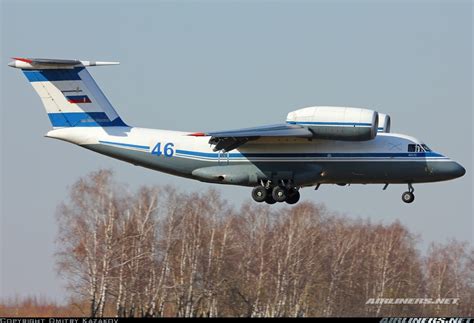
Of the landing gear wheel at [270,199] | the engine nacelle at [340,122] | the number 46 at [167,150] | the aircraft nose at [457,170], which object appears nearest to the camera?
the engine nacelle at [340,122]

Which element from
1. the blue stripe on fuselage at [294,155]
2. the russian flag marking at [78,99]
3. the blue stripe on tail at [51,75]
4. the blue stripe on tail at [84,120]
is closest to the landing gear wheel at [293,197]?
the blue stripe on fuselage at [294,155]

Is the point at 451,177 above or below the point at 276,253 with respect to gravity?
above

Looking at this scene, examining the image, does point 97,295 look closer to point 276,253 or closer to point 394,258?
point 276,253

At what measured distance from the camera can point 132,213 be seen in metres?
47.1

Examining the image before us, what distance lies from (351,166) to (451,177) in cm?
273

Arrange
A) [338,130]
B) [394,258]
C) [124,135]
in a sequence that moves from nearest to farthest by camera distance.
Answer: [338,130]
[124,135]
[394,258]

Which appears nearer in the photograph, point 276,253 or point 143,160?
point 143,160

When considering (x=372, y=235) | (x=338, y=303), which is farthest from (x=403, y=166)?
(x=372, y=235)

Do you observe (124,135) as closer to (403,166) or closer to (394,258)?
(403,166)

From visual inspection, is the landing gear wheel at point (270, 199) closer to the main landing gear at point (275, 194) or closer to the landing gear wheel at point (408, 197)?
the main landing gear at point (275, 194)

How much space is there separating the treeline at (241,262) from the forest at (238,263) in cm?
4

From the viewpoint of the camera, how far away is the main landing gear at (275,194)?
40281 millimetres

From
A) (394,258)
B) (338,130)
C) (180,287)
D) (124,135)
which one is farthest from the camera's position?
(394,258)

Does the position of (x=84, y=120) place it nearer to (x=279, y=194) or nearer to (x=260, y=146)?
(x=260, y=146)
